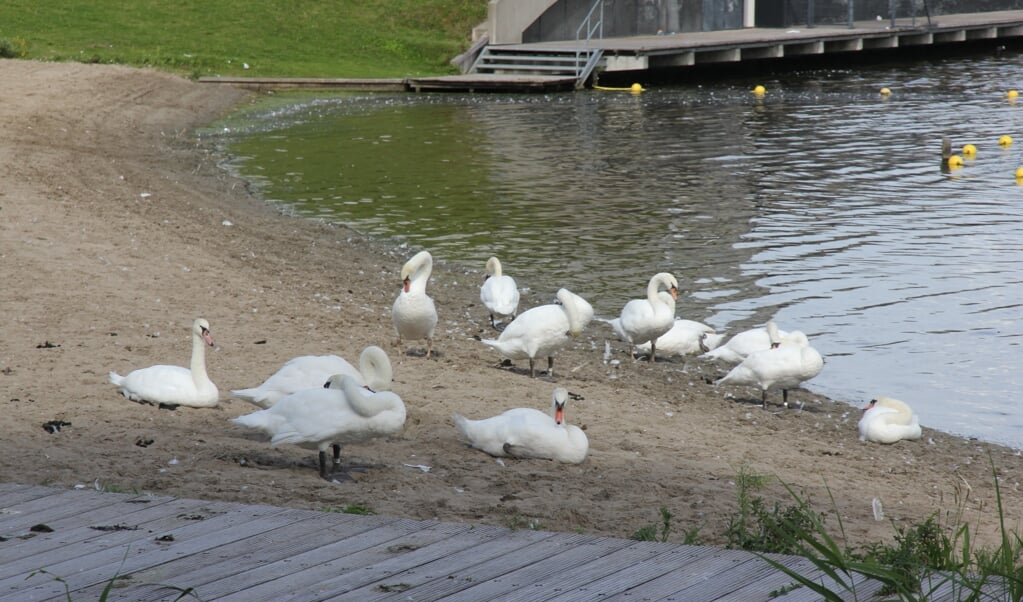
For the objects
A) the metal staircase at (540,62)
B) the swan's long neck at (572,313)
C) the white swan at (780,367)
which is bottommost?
the white swan at (780,367)

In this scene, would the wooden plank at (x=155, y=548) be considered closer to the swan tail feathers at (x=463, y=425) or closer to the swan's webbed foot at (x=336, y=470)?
the swan's webbed foot at (x=336, y=470)

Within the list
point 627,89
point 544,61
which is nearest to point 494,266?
point 627,89

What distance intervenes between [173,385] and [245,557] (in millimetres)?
4453

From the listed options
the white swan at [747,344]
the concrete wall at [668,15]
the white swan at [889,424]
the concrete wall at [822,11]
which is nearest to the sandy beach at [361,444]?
the white swan at [889,424]

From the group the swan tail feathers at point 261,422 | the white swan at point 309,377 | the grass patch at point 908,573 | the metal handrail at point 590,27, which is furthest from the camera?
the metal handrail at point 590,27

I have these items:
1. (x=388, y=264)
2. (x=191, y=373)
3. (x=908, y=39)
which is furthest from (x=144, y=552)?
(x=908, y=39)

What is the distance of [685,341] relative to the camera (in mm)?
12102

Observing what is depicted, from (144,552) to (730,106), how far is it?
32.0 meters

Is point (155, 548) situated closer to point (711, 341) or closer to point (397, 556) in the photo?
point (397, 556)

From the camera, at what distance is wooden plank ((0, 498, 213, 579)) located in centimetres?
435

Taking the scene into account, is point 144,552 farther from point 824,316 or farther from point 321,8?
point 321,8

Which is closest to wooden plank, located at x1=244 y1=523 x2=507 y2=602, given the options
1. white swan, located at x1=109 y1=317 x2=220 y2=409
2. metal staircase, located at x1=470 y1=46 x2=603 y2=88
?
white swan, located at x1=109 y1=317 x2=220 y2=409

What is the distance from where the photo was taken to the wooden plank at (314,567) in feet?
13.2

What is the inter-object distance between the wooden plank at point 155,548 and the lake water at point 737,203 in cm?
708
